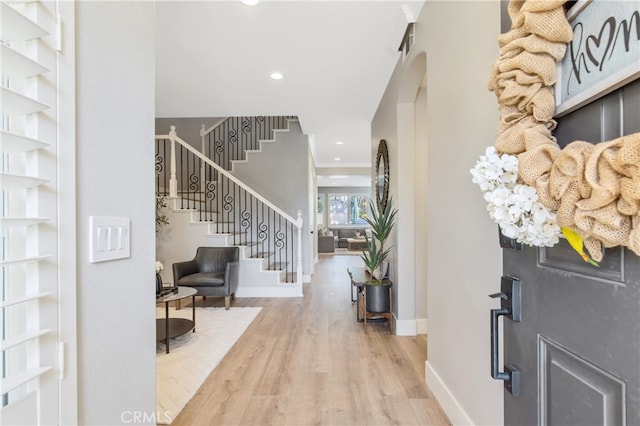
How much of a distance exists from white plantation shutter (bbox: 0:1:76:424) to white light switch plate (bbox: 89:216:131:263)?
124 millimetres

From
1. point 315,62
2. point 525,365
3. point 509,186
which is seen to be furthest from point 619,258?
point 315,62

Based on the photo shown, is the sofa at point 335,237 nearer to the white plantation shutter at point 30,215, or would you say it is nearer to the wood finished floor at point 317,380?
the wood finished floor at point 317,380

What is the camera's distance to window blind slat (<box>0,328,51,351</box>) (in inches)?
22.8

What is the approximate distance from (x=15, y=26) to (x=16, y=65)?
0.27 feet

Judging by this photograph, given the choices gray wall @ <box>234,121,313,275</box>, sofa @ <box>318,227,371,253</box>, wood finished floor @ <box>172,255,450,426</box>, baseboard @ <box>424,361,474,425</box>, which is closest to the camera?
baseboard @ <box>424,361,474,425</box>

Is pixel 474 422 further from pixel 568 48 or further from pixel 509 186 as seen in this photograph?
pixel 568 48

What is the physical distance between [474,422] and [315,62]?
3.17m

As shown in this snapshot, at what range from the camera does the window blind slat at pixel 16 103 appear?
1.95 feet

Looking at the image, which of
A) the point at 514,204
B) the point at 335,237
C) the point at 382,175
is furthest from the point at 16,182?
the point at 335,237

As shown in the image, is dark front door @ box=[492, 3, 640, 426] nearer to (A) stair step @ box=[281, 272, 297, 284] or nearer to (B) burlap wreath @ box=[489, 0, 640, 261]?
(B) burlap wreath @ box=[489, 0, 640, 261]

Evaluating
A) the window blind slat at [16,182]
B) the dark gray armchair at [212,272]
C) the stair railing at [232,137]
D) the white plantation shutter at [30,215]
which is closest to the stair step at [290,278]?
the dark gray armchair at [212,272]

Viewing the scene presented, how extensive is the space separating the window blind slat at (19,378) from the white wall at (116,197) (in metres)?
0.14

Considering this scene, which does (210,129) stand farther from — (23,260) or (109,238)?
(23,260)

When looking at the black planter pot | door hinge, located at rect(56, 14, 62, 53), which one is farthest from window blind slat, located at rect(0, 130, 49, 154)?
the black planter pot
